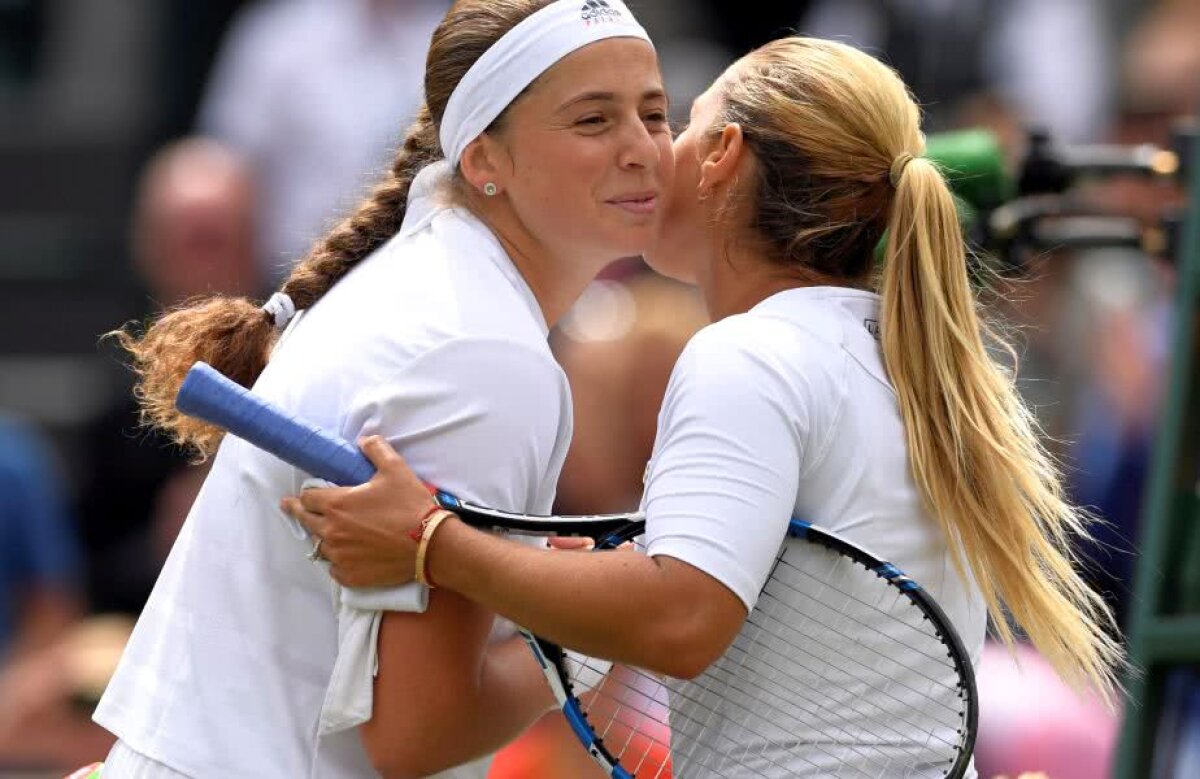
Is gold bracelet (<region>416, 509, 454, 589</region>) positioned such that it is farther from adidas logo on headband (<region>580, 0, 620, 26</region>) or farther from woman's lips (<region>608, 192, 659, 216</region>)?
adidas logo on headband (<region>580, 0, 620, 26</region>)

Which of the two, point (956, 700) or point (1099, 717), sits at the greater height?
point (1099, 717)

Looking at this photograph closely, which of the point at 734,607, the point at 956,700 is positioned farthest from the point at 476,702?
the point at 956,700

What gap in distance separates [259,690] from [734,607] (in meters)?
0.63

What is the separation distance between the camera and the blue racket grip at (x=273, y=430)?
248 centimetres

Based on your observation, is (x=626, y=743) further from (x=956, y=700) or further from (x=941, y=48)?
(x=941, y=48)

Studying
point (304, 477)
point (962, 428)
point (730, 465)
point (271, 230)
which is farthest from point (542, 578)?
point (271, 230)

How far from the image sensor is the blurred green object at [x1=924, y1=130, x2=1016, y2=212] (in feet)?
13.3

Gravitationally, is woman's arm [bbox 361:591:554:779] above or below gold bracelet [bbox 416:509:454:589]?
below

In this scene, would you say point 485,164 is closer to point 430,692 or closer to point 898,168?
point 898,168

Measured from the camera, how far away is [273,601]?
8.53 ft

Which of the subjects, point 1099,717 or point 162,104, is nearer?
point 1099,717

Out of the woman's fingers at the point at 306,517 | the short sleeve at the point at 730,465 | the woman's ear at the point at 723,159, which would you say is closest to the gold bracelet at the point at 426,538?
the woman's fingers at the point at 306,517

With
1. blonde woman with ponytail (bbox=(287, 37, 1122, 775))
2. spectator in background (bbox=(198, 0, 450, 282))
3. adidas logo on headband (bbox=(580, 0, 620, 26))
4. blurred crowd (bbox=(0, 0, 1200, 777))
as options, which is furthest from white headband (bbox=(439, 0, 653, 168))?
spectator in background (bbox=(198, 0, 450, 282))

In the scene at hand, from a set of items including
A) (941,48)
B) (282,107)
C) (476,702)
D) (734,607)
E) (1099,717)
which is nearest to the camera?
(734,607)
